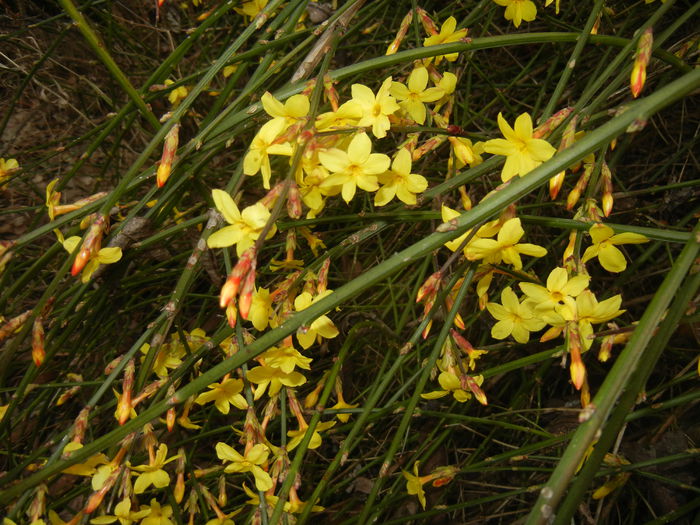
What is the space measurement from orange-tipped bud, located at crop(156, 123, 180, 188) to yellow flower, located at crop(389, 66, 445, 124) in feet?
1.67

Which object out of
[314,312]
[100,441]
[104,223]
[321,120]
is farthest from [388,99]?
[100,441]

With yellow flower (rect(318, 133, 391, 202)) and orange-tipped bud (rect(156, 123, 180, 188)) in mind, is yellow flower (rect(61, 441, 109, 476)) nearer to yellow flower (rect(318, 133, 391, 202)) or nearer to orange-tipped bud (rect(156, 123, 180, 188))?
orange-tipped bud (rect(156, 123, 180, 188))

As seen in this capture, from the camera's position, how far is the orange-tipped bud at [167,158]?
46.9 inches

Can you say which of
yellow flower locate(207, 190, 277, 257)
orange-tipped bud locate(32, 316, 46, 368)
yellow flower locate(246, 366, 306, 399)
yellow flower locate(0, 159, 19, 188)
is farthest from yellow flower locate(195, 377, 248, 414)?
yellow flower locate(0, 159, 19, 188)

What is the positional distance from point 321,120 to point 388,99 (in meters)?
0.14

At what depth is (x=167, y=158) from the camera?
1.21 metres

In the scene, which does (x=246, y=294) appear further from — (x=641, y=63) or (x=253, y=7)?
(x=253, y=7)

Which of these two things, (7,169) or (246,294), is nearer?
(246,294)

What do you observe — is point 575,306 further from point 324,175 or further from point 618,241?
point 324,175

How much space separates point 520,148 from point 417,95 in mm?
353

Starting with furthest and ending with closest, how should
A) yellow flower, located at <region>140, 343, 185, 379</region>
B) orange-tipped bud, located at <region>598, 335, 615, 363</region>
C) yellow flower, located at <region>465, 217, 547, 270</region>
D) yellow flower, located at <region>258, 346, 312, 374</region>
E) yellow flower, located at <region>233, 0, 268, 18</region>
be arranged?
1. yellow flower, located at <region>233, 0, 268, 18</region>
2. yellow flower, located at <region>140, 343, 185, 379</region>
3. yellow flower, located at <region>258, 346, 312, 374</region>
4. orange-tipped bud, located at <region>598, 335, 615, 363</region>
5. yellow flower, located at <region>465, 217, 547, 270</region>

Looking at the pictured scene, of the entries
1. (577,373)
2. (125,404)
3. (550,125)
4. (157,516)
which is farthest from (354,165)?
(157,516)

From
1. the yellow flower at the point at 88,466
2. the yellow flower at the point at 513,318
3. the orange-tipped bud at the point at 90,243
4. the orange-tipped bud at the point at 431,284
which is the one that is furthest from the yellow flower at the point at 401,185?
the yellow flower at the point at 88,466

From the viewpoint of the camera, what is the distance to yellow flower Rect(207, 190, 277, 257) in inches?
39.4
